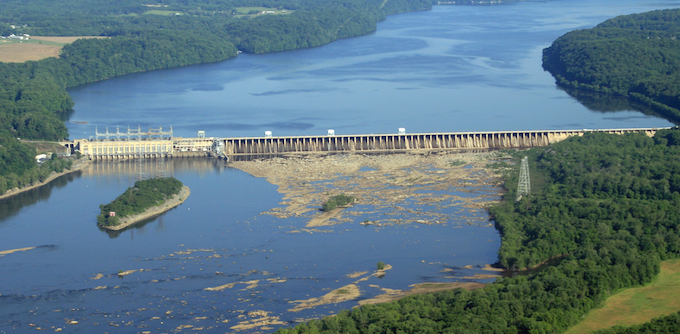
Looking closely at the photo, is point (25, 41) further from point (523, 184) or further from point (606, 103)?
point (523, 184)

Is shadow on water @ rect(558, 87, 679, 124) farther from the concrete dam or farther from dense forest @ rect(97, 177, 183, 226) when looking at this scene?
dense forest @ rect(97, 177, 183, 226)

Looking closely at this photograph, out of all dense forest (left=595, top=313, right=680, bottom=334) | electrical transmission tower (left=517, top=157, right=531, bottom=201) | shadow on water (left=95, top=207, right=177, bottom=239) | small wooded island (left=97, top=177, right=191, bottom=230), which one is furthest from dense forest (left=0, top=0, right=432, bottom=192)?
dense forest (left=595, top=313, right=680, bottom=334)

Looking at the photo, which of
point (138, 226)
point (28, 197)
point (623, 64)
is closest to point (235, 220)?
point (138, 226)

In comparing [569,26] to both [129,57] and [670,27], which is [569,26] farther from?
[129,57]

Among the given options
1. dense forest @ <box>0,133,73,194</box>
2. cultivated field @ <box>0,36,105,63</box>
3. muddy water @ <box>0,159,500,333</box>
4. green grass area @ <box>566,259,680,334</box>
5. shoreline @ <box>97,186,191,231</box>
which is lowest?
green grass area @ <box>566,259,680,334</box>

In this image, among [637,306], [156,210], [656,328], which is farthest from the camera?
[156,210]

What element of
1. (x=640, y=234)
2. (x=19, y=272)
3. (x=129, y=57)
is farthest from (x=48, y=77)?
(x=640, y=234)
